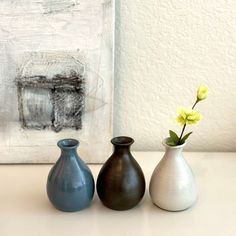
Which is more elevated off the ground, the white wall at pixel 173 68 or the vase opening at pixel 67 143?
the white wall at pixel 173 68

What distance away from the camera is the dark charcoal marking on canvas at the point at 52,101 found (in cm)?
93

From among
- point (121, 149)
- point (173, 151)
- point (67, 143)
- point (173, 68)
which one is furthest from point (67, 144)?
point (173, 68)

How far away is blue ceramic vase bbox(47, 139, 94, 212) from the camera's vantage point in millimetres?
767

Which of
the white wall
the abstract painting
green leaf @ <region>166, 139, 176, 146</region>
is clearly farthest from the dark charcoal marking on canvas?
green leaf @ <region>166, 139, 176, 146</region>

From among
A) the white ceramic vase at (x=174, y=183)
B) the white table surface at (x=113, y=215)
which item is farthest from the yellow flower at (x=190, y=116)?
the white table surface at (x=113, y=215)

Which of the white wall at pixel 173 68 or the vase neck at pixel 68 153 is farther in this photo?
the white wall at pixel 173 68

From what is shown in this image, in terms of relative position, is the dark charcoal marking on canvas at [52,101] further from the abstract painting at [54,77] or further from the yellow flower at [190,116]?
the yellow flower at [190,116]

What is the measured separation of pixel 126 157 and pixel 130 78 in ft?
0.88

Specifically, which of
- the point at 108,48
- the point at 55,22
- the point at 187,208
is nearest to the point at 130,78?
the point at 108,48

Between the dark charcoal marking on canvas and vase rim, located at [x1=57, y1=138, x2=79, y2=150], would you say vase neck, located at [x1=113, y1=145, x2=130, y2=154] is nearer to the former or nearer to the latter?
vase rim, located at [x1=57, y1=138, x2=79, y2=150]

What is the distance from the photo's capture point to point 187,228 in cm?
75

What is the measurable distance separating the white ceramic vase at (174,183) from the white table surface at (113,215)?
3cm

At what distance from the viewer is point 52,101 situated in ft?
3.09

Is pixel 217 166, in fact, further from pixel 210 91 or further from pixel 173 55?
pixel 173 55
